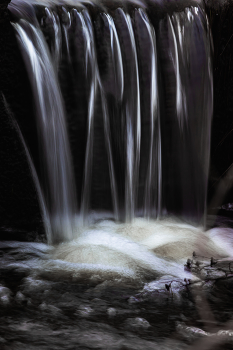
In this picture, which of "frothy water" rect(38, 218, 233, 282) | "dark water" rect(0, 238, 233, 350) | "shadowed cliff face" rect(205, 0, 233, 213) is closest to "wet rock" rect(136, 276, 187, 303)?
"dark water" rect(0, 238, 233, 350)

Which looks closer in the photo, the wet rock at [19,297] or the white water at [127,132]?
the wet rock at [19,297]

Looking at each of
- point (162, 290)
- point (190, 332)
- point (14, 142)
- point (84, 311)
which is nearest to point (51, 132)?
point (14, 142)

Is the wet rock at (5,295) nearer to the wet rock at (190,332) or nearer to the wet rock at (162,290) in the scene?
the wet rock at (162,290)

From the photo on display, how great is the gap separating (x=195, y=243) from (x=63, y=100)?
5.74ft

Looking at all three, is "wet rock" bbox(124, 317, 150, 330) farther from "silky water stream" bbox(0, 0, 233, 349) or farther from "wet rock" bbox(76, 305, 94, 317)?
"wet rock" bbox(76, 305, 94, 317)

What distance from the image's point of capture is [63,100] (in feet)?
13.8

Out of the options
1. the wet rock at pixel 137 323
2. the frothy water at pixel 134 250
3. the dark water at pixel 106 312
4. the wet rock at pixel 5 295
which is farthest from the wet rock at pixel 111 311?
the wet rock at pixel 5 295

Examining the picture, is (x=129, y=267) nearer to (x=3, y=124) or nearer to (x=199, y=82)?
(x=3, y=124)

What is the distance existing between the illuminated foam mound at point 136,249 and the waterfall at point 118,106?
35 cm

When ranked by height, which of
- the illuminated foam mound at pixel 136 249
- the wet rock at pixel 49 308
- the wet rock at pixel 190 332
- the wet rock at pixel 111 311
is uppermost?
the wet rock at pixel 190 332

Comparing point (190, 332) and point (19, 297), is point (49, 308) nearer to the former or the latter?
point (19, 297)

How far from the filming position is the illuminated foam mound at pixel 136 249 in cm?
311

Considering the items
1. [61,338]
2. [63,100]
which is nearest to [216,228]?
[63,100]

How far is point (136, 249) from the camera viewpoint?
11.8ft
